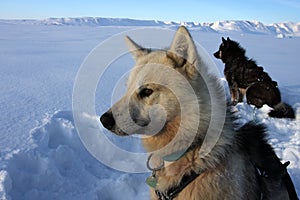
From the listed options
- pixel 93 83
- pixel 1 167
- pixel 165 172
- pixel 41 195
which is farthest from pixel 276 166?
pixel 93 83

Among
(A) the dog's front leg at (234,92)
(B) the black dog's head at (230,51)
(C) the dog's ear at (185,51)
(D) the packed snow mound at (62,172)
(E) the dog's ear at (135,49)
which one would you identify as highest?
(C) the dog's ear at (185,51)

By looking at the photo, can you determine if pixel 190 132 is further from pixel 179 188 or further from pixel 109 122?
pixel 109 122

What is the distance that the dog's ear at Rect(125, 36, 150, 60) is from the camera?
2.72 meters

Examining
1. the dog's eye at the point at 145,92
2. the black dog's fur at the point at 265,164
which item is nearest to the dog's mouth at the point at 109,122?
the dog's eye at the point at 145,92

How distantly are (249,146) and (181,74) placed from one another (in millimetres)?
732

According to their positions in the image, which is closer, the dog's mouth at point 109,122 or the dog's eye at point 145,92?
the dog's mouth at point 109,122

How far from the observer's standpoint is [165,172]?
2312 millimetres

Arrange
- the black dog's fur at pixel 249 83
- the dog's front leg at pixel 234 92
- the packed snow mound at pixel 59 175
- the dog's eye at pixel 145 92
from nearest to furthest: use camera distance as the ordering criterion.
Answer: the dog's eye at pixel 145 92 < the packed snow mound at pixel 59 175 < the black dog's fur at pixel 249 83 < the dog's front leg at pixel 234 92

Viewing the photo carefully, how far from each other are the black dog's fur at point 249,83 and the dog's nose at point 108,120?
524 cm

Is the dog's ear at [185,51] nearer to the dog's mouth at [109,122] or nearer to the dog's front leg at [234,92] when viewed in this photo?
the dog's mouth at [109,122]

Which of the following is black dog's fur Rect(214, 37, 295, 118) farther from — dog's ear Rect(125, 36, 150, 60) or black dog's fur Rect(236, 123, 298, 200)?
dog's ear Rect(125, 36, 150, 60)

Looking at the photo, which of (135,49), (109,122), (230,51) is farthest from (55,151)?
(230,51)

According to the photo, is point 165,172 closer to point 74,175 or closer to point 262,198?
point 262,198

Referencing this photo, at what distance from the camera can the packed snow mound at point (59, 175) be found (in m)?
3.34
